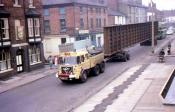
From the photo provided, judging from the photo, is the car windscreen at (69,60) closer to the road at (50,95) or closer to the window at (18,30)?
the road at (50,95)

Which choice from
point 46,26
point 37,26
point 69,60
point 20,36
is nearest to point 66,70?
point 69,60

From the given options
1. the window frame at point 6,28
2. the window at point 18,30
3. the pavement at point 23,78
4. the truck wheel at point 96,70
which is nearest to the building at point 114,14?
the pavement at point 23,78

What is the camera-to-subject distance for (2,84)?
3073cm

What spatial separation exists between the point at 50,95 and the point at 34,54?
14703 mm

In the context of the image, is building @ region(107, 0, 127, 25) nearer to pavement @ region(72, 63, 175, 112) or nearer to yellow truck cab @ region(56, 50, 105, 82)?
pavement @ region(72, 63, 175, 112)

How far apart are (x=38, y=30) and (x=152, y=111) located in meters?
23.2

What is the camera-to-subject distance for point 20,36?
36250mm

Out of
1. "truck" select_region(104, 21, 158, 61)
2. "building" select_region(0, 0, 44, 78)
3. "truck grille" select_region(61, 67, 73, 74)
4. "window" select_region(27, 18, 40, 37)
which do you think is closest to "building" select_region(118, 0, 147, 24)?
"truck" select_region(104, 21, 158, 61)

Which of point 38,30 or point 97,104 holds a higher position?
point 38,30

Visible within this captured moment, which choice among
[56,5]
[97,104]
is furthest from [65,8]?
[97,104]

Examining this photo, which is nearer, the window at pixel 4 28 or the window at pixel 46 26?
the window at pixel 4 28

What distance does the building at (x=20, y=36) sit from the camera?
3388cm

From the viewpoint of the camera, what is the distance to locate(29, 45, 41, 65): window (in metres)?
38.5

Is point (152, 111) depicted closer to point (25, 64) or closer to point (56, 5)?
point (25, 64)
